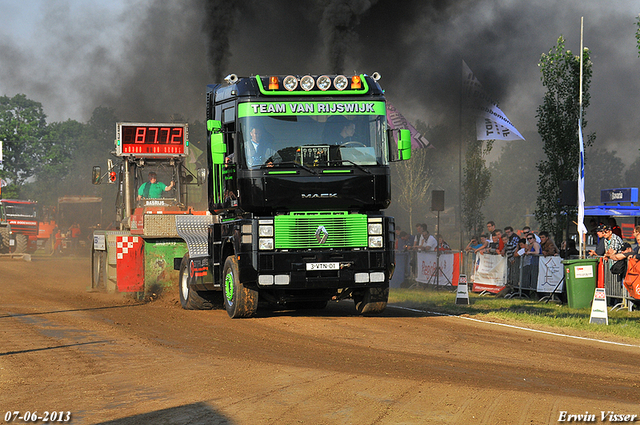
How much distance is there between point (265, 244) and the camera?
12195mm

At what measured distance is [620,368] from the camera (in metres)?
8.92

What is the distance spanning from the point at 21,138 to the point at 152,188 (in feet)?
246

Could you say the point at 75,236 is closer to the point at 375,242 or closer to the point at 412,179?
the point at 412,179

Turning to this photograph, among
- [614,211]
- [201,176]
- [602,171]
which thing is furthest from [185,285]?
[602,171]

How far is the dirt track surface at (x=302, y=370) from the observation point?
6.68 metres

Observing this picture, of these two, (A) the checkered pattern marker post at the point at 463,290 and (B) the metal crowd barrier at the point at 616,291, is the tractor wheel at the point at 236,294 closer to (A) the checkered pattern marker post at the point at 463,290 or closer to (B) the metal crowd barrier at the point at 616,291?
(A) the checkered pattern marker post at the point at 463,290

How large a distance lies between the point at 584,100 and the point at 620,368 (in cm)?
1518

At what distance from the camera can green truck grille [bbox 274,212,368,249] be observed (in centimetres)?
1225

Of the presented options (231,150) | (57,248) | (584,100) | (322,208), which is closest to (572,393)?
(322,208)

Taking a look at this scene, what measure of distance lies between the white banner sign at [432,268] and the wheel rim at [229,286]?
929cm

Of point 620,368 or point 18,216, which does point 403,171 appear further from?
point 620,368

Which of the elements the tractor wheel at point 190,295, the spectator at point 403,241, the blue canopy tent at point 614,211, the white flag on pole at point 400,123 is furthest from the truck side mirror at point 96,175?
the blue canopy tent at point 614,211

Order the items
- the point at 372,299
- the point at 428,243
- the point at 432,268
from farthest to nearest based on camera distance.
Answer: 1. the point at 428,243
2. the point at 432,268
3. the point at 372,299

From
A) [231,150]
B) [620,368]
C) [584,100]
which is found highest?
[584,100]
